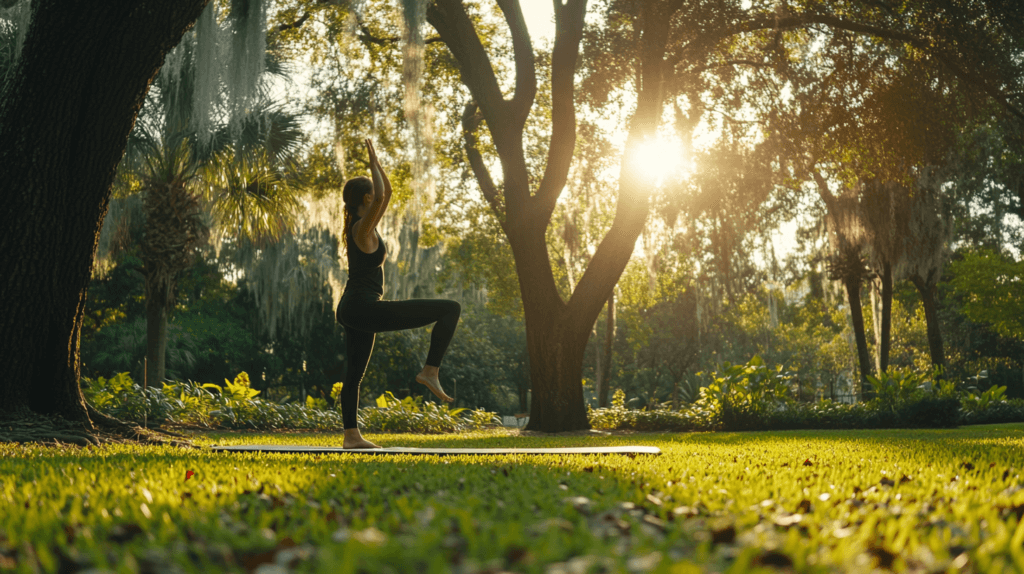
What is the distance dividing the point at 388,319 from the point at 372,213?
80cm

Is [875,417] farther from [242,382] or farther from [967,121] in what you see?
[242,382]

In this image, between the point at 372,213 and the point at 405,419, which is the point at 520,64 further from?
the point at 372,213

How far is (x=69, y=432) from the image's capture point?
217 inches

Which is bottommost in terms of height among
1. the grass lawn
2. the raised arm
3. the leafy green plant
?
the grass lawn

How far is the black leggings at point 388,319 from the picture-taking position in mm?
5242

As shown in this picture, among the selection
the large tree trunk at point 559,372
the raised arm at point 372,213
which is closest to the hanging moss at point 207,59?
the large tree trunk at point 559,372

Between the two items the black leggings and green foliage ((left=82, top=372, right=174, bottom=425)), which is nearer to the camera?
the black leggings

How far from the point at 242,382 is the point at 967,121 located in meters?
13.0

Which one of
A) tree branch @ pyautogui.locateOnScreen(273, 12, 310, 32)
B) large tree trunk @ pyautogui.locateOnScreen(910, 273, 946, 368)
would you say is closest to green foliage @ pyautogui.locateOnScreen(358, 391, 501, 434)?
tree branch @ pyautogui.locateOnScreen(273, 12, 310, 32)

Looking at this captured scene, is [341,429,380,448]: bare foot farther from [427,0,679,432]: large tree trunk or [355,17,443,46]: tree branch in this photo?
[355,17,443,46]: tree branch

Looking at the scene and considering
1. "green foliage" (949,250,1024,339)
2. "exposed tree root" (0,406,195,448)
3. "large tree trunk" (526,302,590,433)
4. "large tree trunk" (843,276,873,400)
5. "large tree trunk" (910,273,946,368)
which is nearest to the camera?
"exposed tree root" (0,406,195,448)

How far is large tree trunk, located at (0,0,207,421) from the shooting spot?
5.31m

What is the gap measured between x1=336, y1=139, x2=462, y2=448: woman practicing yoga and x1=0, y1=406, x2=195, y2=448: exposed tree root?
60.3 inches

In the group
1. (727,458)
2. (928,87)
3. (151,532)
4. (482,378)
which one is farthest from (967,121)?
(482,378)
